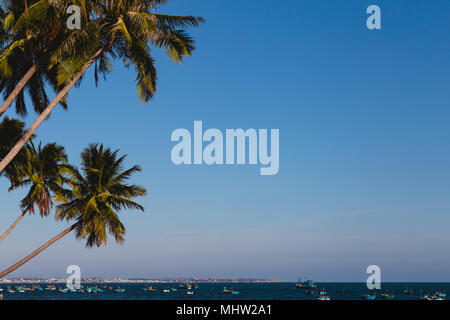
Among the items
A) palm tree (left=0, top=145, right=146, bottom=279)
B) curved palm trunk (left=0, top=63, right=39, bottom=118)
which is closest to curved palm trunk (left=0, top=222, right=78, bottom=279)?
palm tree (left=0, top=145, right=146, bottom=279)

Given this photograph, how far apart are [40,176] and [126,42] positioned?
33.5 ft

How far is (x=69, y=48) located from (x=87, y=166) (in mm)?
11646

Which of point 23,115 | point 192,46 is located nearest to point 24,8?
point 23,115

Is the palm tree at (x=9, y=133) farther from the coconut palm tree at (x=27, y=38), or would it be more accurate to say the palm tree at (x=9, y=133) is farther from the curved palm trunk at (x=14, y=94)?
the curved palm trunk at (x=14, y=94)

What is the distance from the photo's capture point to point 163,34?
20.5 metres

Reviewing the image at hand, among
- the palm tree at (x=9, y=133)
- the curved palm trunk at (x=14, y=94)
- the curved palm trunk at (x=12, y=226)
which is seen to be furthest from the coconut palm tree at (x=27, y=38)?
the curved palm trunk at (x=12, y=226)

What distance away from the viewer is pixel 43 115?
1723cm

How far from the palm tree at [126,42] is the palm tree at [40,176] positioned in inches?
296

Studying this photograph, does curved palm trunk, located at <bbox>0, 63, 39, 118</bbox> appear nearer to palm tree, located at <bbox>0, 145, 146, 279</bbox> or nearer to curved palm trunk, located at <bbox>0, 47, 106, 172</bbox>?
curved palm trunk, located at <bbox>0, 47, 106, 172</bbox>

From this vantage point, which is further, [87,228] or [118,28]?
[87,228]

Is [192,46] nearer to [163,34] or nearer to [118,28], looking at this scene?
[163,34]

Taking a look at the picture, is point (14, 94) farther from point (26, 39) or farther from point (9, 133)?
point (9, 133)

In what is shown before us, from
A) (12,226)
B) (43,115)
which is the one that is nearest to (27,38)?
(43,115)

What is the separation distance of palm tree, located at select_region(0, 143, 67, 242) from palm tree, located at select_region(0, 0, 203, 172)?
24.7 ft
